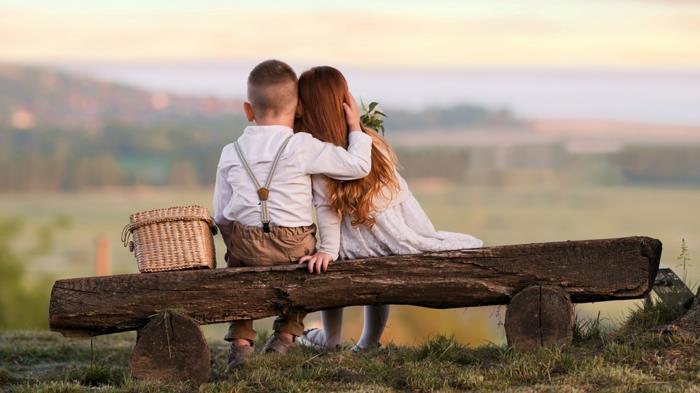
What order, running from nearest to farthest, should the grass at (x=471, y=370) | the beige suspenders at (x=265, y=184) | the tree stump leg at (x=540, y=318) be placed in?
1. the grass at (x=471, y=370)
2. the tree stump leg at (x=540, y=318)
3. the beige suspenders at (x=265, y=184)

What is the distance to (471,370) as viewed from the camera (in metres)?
6.26

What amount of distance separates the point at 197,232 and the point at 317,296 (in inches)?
31.9

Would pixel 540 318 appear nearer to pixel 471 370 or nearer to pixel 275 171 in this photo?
pixel 471 370

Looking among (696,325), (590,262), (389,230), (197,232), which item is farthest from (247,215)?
(696,325)

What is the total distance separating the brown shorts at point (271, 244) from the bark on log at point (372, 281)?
0.17 metres

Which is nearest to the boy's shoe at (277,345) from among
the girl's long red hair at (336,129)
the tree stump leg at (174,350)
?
the tree stump leg at (174,350)

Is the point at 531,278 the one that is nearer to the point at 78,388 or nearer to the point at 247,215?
the point at 247,215

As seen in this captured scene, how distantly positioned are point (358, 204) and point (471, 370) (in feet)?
3.93

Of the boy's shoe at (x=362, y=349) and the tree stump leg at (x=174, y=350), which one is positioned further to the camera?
the boy's shoe at (x=362, y=349)

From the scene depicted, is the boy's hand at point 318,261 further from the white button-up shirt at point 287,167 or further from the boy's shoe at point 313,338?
the boy's shoe at point 313,338

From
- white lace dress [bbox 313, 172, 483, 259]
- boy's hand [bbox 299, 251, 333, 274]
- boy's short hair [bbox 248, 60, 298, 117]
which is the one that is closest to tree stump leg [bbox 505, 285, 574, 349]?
white lace dress [bbox 313, 172, 483, 259]

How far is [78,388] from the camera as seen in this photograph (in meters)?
6.42

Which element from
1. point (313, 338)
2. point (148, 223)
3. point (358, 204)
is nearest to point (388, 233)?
point (358, 204)

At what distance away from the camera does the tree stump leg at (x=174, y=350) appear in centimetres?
652
